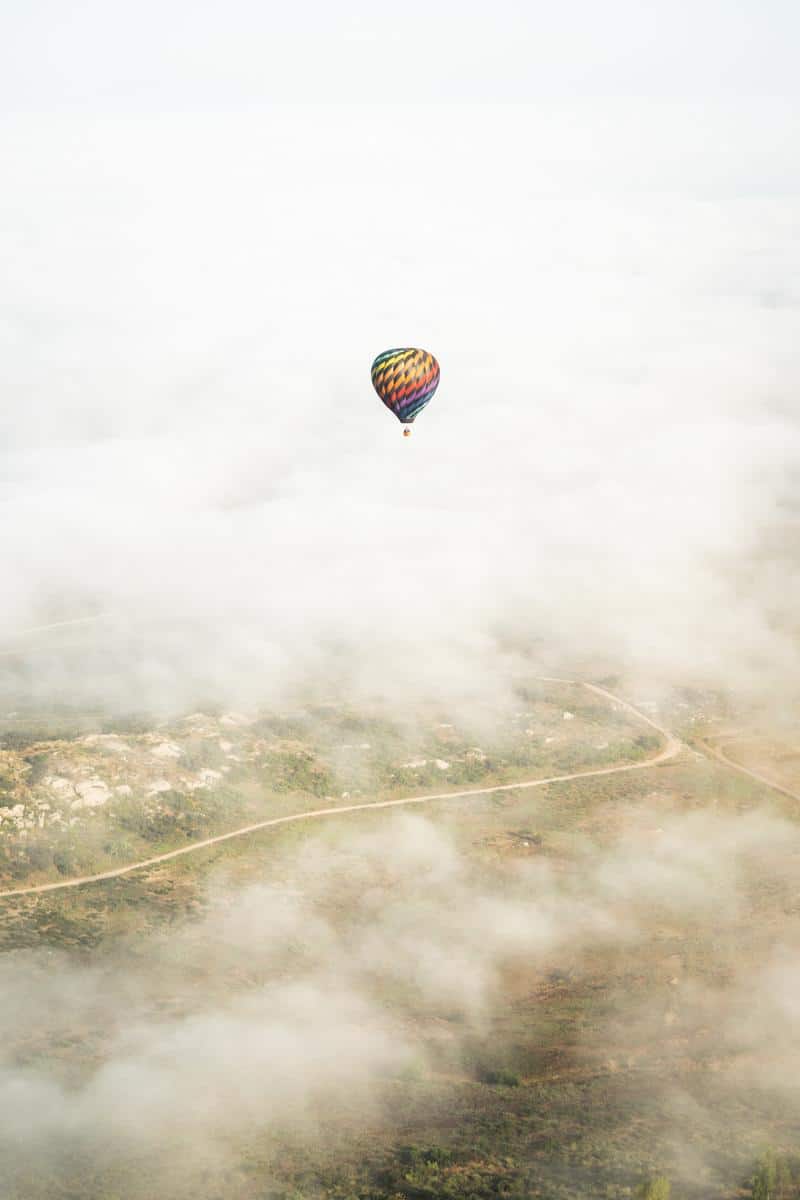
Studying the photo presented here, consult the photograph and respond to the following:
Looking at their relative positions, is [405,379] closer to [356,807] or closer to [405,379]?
[405,379]

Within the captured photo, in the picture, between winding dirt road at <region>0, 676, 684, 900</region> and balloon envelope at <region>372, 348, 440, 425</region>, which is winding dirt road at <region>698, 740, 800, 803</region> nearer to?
winding dirt road at <region>0, 676, 684, 900</region>

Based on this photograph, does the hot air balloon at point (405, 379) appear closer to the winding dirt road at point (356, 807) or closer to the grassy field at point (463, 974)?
the winding dirt road at point (356, 807)

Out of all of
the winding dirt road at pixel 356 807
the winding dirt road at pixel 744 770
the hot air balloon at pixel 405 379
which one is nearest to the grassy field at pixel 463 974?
the winding dirt road at pixel 744 770

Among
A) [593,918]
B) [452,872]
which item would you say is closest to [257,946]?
[452,872]

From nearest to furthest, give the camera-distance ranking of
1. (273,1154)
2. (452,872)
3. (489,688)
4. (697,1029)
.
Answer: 1. (273,1154)
2. (697,1029)
3. (452,872)
4. (489,688)

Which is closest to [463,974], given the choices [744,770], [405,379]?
[744,770]

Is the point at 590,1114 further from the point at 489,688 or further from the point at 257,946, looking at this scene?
the point at 489,688

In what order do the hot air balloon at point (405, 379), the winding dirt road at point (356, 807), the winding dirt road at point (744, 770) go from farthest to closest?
the winding dirt road at point (744, 770) < the hot air balloon at point (405, 379) < the winding dirt road at point (356, 807)
